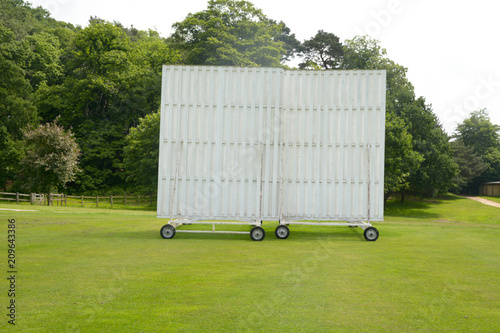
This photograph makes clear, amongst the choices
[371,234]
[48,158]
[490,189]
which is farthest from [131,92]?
[490,189]

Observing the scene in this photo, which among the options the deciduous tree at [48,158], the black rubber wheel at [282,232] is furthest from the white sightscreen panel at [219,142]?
the deciduous tree at [48,158]

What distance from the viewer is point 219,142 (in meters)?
15.9

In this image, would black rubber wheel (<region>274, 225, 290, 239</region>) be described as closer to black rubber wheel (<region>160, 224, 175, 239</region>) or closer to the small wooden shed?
black rubber wheel (<region>160, 224, 175, 239</region>)

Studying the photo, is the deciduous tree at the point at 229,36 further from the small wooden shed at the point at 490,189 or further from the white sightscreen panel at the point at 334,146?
the small wooden shed at the point at 490,189

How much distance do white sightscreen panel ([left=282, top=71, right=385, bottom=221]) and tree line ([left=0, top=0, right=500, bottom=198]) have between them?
26.6m

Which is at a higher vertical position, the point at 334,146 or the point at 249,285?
the point at 334,146

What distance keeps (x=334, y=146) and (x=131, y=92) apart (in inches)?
1719

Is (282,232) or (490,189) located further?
(490,189)

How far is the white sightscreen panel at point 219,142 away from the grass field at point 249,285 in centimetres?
153

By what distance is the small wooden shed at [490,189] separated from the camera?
69.6 metres

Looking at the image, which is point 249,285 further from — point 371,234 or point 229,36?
point 229,36

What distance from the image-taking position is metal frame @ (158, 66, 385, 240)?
15.7 m

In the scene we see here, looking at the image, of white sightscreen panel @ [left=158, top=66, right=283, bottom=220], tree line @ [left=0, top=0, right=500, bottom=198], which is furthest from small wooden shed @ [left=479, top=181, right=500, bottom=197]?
white sightscreen panel @ [left=158, top=66, right=283, bottom=220]

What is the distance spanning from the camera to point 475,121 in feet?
276
